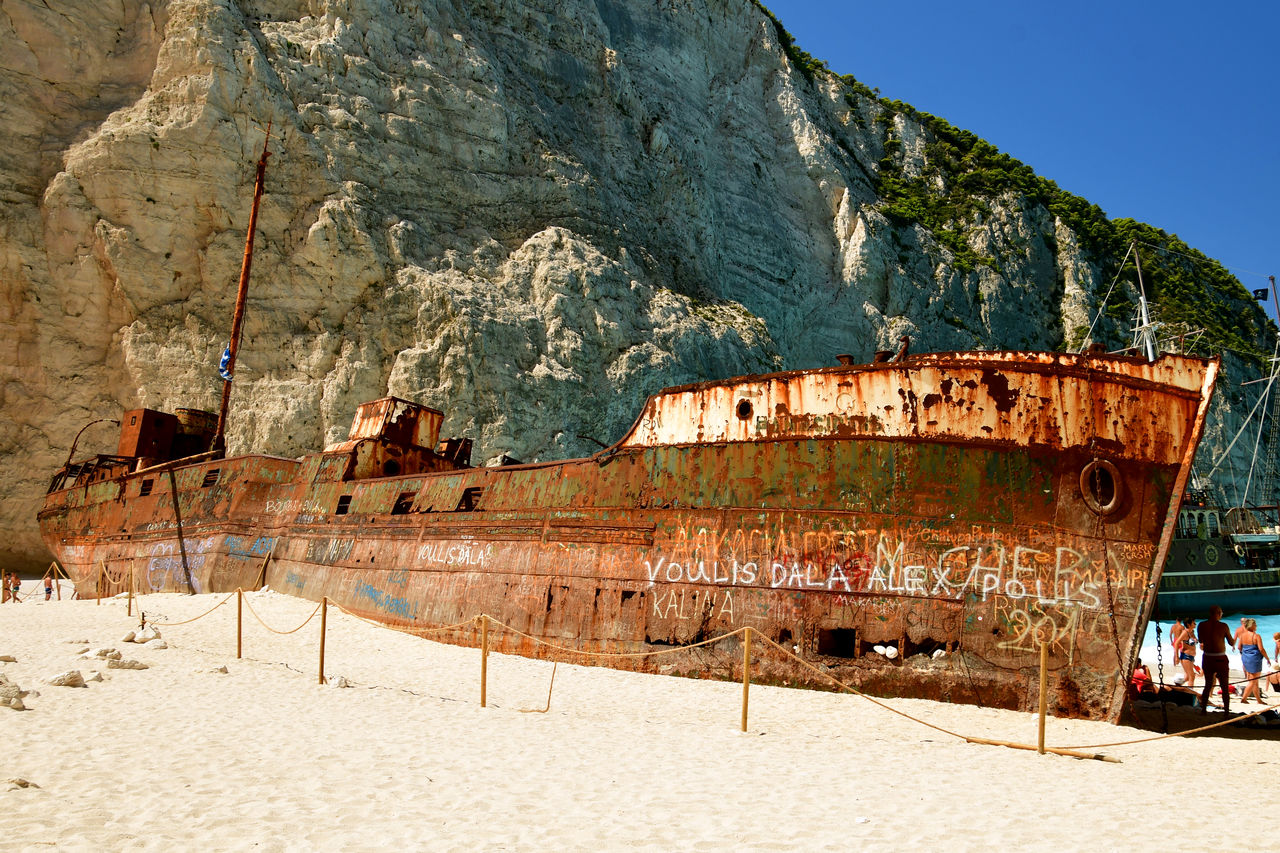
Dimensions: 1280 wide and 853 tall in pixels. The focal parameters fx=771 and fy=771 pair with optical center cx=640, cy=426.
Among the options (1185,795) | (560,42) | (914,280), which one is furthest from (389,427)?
(914,280)

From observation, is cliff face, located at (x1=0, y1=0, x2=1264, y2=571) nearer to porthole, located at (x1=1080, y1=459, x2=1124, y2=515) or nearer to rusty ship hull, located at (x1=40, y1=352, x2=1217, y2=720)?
rusty ship hull, located at (x1=40, y1=352, x2=1217, y2=720)

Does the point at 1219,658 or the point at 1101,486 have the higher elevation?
the point at 1101,486

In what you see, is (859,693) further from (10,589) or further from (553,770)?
(10,589)

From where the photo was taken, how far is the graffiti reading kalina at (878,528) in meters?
7.93

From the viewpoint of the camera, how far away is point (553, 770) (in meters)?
5.45

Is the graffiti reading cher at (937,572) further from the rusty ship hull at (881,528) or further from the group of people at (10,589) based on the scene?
the group of people at (10,589)

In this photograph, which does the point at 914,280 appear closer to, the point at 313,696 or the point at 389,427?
the point at 389,427

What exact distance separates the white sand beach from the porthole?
222 centimetres

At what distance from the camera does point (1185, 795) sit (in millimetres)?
5262

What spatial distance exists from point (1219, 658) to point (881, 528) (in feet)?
13.8

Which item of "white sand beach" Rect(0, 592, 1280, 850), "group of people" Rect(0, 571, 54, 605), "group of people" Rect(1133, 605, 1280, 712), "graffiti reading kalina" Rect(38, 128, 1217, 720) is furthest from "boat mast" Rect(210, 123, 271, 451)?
"group of people" Rect(1133, 605, 1280, 712)

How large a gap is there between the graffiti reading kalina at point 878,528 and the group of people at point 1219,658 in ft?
5.76

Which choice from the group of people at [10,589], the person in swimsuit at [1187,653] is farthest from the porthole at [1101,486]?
the group of people at [10,589]

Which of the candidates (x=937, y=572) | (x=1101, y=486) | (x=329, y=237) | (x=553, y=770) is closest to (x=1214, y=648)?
(x=1101, y=486)
